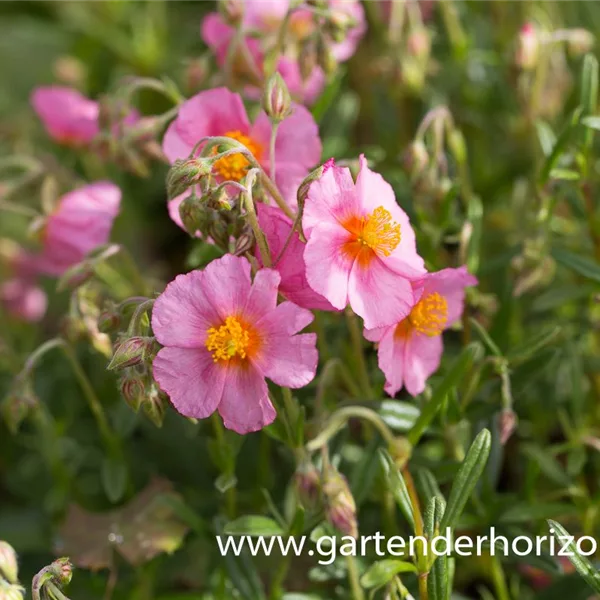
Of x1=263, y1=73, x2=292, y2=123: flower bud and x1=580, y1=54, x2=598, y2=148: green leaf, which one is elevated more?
x1=263, y1=73, x2=292, y2=123: flower bud

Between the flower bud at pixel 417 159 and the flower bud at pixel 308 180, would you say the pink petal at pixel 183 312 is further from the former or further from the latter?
the flower bud at pixel 417 159

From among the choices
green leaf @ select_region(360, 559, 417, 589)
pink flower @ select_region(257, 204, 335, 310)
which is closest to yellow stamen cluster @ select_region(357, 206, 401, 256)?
pink flower @ select_region(257, 204, 335, 310)

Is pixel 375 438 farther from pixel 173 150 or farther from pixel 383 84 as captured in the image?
pixel 383 84

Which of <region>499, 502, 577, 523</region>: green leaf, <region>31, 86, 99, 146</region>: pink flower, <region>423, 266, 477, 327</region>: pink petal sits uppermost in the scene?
<region>423, 266, 477, 327</region>: pink petal

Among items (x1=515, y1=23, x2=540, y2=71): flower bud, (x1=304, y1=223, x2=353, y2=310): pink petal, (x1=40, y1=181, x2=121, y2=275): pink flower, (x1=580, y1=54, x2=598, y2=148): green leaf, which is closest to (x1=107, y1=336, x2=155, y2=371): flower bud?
(x1=304, y1=223, x2=353, y2=310): pink petal

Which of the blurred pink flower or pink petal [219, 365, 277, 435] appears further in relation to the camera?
the blurred pink flower

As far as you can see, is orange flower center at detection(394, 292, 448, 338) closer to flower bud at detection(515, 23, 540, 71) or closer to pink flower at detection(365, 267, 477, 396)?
pink flower at detection(365, 267, 477, 396)

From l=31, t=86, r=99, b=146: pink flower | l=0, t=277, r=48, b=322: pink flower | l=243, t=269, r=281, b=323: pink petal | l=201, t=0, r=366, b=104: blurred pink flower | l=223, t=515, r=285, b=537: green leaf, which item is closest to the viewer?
l=243, t=269, r=281, b=323: pink petal

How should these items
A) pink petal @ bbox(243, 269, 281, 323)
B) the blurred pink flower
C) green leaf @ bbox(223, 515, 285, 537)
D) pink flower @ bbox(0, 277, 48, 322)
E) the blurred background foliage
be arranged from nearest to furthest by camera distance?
pink petal @ bbox(243, 269, 281, 323), green leaf @ bbox(223, 515, 285, 537), the blurred background foliage, the blurred pink flower, pink flower @ bbox(0, 277, 48, 322)
